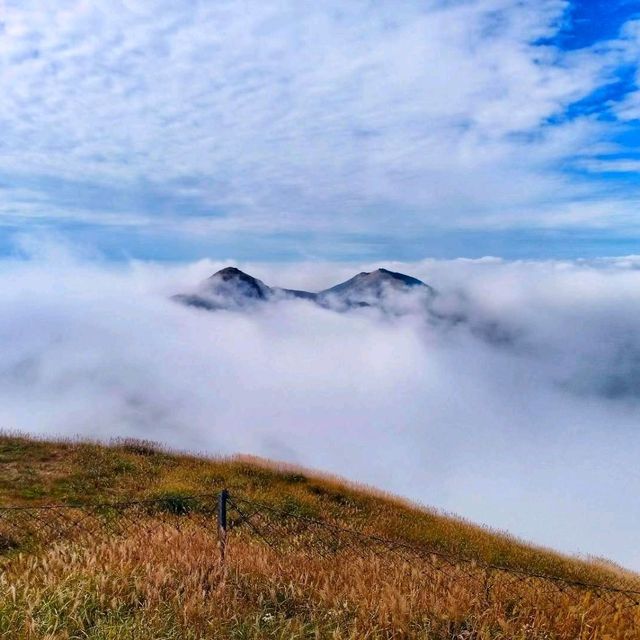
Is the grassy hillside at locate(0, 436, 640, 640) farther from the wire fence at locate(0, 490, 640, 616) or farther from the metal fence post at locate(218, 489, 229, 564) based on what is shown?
the metal fence post at locate(218, 489, 229, 564)

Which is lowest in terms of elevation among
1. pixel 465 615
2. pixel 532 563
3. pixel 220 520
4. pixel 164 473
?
pixel 532 563

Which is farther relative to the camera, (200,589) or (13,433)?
(13,433)

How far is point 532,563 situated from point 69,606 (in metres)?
13.8

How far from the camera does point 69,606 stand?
5.36m

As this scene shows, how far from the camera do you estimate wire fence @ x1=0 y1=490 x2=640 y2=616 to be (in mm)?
6609

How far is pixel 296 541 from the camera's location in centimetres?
969

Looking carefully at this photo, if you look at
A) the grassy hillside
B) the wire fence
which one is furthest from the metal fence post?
the grassy hillside

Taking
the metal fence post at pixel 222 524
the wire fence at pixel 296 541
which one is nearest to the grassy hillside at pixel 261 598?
the wire fence at pixel 296 541

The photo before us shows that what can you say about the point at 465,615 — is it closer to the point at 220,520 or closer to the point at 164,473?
the point at 220,520

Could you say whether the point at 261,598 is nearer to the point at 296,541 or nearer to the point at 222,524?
the point at 222,524

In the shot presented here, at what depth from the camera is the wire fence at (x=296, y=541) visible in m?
6.61

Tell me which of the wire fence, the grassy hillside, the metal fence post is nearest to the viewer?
the grassy hillside

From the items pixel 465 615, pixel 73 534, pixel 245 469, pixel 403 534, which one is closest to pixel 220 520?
pixel 465 615

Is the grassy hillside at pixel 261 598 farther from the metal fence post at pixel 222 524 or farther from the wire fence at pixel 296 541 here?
the metal fence post at pixel 222 524
